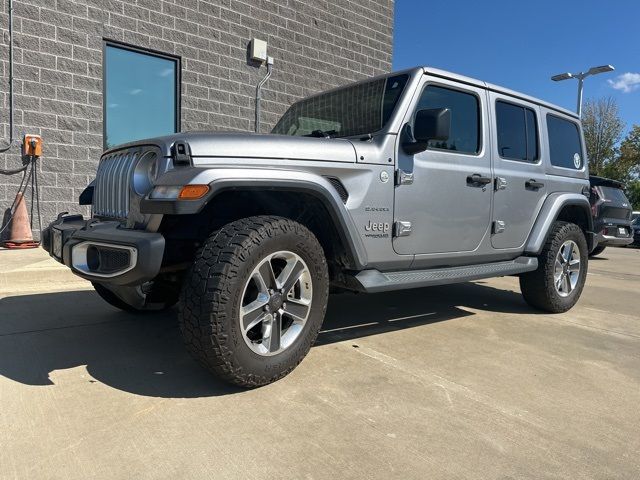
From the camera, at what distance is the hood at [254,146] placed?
2545 millimetres

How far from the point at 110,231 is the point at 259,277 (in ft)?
2.78

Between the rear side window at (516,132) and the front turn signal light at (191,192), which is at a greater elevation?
the rear side window at (516,132)

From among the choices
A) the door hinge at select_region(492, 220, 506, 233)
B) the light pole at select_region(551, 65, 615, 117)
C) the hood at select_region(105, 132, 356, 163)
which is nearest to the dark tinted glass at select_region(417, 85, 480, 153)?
the door hinge at select_region(492, 220, 506, 233)

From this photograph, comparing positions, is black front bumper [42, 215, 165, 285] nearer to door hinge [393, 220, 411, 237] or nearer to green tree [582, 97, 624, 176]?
door hinge [393, 220, 411, 237]

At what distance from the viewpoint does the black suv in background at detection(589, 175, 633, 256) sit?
8.48 m

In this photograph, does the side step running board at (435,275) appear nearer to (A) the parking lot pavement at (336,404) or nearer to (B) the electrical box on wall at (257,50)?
(A) the parking lot pavement at (336,404)

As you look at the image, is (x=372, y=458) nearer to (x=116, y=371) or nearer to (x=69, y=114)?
→ (x=116, y=371)

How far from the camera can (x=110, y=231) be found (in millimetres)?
2674

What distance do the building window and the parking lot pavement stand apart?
13.7 ft

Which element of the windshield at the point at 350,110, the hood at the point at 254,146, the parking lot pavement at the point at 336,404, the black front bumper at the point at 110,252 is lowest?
the parking lot pavement at the point at 336,404

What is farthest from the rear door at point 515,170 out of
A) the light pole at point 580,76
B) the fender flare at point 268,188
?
the light pole at point 580,76

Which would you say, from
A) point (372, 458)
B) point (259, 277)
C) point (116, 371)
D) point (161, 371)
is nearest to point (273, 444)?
Answer: point (372, 458)

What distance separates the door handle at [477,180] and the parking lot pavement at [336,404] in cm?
121

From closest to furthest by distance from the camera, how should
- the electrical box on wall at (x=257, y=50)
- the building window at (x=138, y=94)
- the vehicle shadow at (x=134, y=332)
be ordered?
the vehicle shadow at (x=134, y=332)
the building window at (x=138, y=94)
the electrical box on wall at (x=257, y=50)
